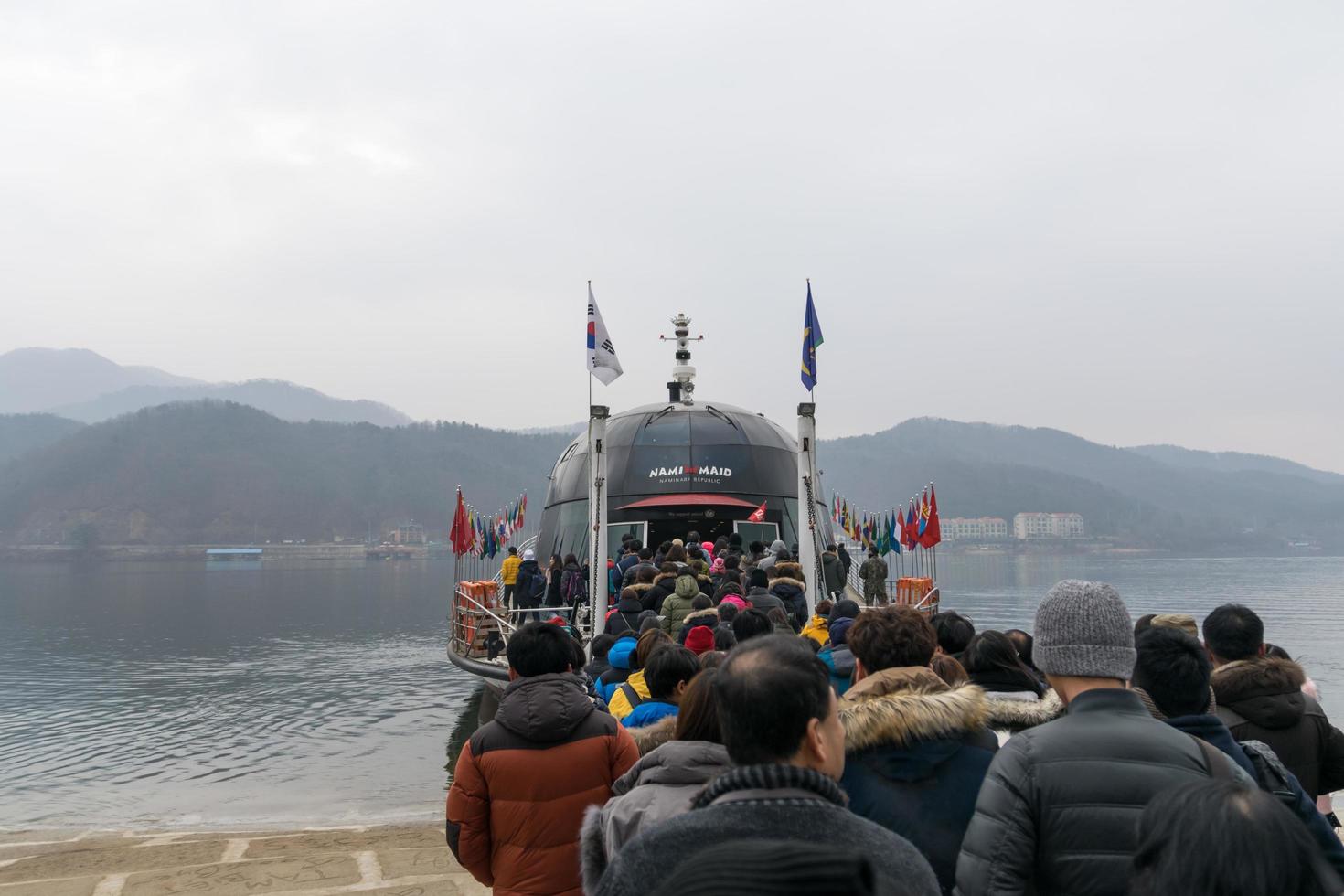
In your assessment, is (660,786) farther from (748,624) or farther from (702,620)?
(702,620)

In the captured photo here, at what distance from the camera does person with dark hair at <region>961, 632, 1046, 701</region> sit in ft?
13.9

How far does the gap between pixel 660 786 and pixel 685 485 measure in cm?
1784

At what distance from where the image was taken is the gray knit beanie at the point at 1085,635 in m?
2.71

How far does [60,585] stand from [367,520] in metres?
105

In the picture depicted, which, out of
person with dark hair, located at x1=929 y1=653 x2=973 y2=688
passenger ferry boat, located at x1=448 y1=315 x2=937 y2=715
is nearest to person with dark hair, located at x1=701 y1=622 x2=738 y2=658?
person with dark hair, located at x1=929 y1=653 x2=973 y2=688

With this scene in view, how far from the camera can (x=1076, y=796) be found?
2482 mm

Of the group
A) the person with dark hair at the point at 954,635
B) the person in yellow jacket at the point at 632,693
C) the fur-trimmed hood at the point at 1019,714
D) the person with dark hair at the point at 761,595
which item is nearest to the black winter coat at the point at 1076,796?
the fur-trimmed hood at the point at 1019,714

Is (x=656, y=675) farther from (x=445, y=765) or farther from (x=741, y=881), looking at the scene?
(x=445, y=765)

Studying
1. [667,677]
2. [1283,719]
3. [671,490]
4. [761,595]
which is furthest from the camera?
[671,490]

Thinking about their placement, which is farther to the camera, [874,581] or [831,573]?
[874,581]

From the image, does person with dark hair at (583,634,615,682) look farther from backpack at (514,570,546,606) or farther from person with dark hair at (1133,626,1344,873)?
backpack at (514,570,546,606)

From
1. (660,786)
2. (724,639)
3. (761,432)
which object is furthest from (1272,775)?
(761,432)

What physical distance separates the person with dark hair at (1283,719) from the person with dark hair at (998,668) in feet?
2.40

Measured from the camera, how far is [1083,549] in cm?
18775
